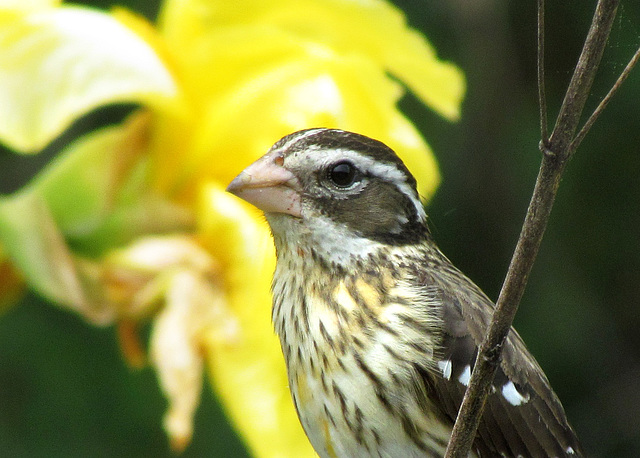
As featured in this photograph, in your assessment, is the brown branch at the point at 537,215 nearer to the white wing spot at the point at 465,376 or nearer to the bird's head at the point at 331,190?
the white wing spot at the point at 465,376

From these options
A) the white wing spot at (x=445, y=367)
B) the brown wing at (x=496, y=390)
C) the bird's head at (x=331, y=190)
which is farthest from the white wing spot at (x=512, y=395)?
the bird's head at (x=331, y=190)

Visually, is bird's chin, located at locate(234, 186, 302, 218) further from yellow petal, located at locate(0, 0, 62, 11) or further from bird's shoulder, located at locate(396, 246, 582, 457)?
yellow petal, located at locate(0, 0, 62, 11)

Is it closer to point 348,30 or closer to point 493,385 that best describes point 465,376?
point 493,385

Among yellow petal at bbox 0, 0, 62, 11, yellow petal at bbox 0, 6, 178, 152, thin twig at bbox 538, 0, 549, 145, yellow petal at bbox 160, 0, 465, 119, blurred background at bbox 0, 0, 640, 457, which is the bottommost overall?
blurred background at bbox 0, 0, 640, 457

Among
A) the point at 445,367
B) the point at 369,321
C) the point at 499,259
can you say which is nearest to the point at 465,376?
the point at 445,367

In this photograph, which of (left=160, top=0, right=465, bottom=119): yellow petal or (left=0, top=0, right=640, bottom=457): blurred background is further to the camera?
(left=0, top=0, right=640, bottom=457): blurred background

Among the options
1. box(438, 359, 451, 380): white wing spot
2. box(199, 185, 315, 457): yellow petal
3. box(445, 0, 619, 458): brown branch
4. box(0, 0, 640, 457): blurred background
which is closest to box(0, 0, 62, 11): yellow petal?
box(199, 185, 315, 457): yellow petal

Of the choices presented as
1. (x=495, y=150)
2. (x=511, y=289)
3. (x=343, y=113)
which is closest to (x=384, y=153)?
(x=343, y=113)
